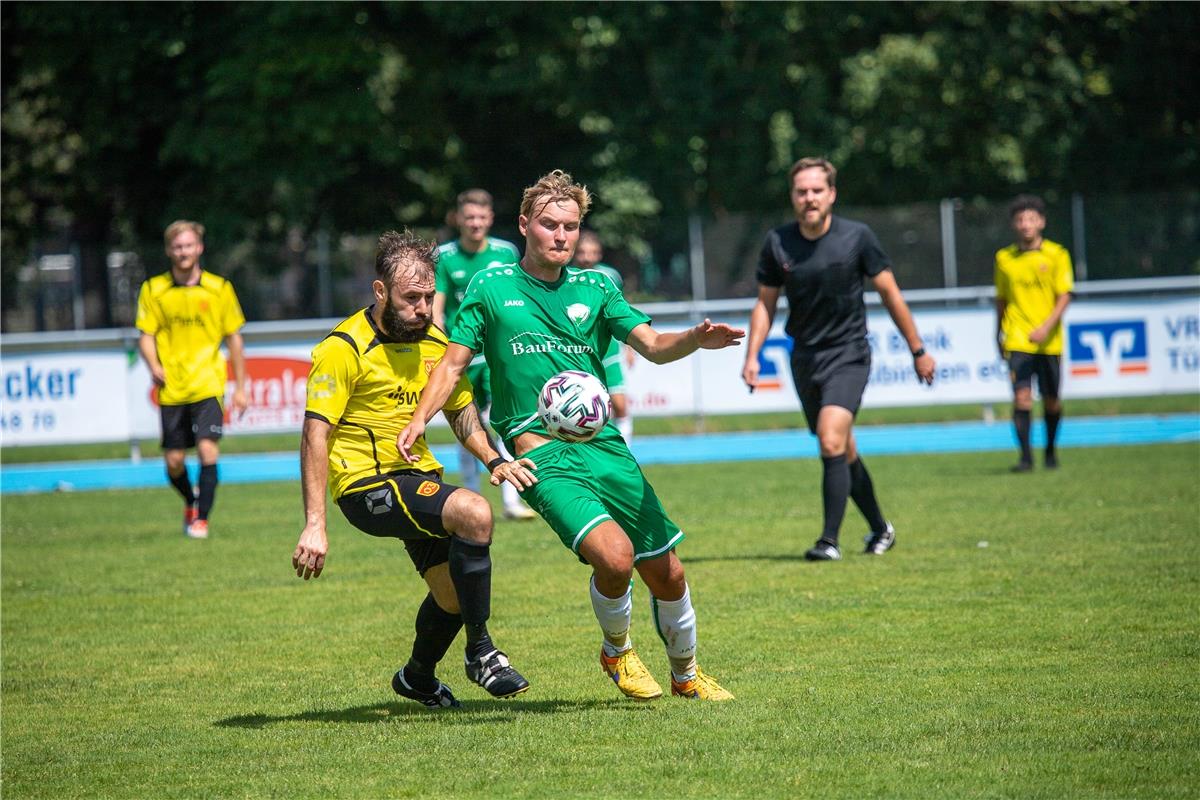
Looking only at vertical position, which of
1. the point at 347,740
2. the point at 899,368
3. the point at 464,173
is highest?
the point at 464,173

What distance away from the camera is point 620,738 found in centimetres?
546

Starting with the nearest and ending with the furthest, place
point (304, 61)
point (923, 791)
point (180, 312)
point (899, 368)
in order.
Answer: point (923, 791) < point (180, 312) < point (899, 368) < point (304, 61)

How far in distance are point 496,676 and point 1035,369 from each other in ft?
32.1

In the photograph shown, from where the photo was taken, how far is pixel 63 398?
60.6 ft

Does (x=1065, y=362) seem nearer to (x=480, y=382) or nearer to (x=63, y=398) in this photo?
(x=480, y=382)

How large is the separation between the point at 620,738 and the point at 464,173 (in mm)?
28138

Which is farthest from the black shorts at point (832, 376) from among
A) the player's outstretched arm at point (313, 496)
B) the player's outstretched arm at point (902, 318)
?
the player's outstretched arm at point (313, 496)

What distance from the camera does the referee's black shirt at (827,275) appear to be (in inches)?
379

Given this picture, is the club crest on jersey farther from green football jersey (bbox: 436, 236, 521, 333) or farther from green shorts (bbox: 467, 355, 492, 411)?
green football jersey (bbox: 436, 236, 521, 333)

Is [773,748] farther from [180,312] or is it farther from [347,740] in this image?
[180,312]

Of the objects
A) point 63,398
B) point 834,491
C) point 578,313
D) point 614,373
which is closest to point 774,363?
point 614,373

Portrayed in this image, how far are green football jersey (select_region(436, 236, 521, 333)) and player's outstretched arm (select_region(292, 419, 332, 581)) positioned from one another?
18.4 ft

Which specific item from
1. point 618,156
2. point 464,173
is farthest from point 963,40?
point 464,173

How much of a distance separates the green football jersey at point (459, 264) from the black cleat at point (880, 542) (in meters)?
3.38
